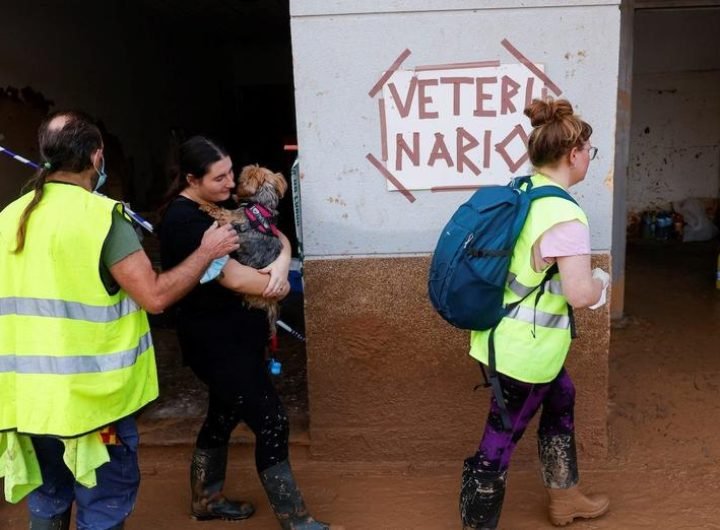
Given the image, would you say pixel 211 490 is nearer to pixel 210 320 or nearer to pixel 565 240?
pixel 210 320

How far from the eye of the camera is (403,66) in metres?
3.43

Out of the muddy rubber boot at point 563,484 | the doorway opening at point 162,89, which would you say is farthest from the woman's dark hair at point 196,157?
the muddy rubber boot at point 563,484

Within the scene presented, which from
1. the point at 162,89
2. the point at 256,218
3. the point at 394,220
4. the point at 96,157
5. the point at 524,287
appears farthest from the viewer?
the point at 162,89

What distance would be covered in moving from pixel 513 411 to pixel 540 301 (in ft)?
1.49

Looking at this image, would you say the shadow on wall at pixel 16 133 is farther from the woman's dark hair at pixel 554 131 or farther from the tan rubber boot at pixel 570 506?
the tan rubber boot at pixel 570 506

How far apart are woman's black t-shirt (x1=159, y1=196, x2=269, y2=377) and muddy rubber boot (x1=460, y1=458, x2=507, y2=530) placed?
999mm

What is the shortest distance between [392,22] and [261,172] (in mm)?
1008

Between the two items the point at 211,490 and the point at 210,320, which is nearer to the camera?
the point at 210,320

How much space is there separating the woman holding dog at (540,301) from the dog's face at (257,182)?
1020 mm

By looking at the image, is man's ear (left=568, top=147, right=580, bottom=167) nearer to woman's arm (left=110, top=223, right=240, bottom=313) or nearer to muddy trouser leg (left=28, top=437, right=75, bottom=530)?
woman's arm (left=110, top=223, right=240, bottom=313)

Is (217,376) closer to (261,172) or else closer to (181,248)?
(181,248)

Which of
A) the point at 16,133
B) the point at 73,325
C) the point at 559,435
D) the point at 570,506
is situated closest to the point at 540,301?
the point at 559,435

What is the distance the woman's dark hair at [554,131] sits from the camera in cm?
257

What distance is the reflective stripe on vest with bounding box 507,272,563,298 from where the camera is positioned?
2652mm
